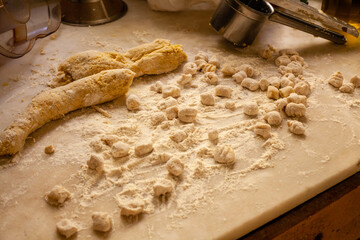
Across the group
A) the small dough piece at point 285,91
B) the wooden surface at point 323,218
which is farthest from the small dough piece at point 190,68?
the wooden surface at point 323,218

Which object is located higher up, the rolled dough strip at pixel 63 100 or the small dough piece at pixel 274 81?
the small dough piece at pixel 274 81

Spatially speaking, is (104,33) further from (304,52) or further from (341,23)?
(341,23)

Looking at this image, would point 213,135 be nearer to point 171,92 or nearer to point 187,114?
point 187,114

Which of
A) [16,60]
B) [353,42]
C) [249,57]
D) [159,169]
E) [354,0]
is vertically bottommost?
[16,60]

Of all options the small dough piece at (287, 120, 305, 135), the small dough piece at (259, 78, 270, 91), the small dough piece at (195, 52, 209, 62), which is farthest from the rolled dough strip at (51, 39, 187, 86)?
the small dough piece at (287, 120, 305, 135)

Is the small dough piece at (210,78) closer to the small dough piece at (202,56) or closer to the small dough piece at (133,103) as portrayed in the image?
the small dough piece at (202,56)

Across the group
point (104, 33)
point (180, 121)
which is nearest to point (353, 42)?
point (180, 121)

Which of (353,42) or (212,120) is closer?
(212,120)
